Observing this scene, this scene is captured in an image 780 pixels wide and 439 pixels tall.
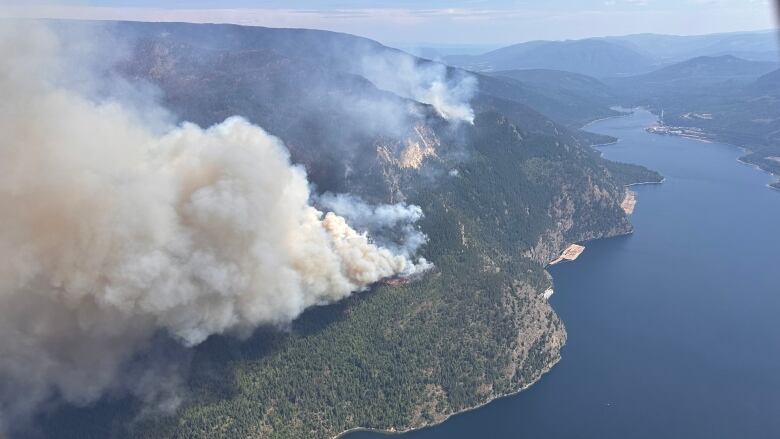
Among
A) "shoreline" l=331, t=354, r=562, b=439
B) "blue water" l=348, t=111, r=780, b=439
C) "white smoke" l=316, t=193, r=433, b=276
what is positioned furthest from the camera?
"white smoke" l=316, t=193, r=433, b=276

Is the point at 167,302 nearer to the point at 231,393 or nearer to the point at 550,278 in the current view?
the point at 231,393

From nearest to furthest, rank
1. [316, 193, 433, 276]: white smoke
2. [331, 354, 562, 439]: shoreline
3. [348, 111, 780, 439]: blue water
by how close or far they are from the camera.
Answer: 1. [331, 354, 562, 439]: shoreline
2. [348, 111, 780, 439]: blue water
3. [316, 193, 433, 276]: white smoke

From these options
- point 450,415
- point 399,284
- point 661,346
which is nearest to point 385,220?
point 399,284

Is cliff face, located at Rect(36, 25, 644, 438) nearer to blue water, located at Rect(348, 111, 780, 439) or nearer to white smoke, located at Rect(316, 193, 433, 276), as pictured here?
white smoke, located at Rect(316, 193, 433, 276)

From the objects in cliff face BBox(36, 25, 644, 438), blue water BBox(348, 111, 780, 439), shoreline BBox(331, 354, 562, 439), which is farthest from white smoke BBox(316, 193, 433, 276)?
blue water BBox(348, 111, 780, 439)

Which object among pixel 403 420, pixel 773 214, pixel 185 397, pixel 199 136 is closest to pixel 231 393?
pixel 185 397

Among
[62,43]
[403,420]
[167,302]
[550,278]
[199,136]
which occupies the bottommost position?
[550,278]

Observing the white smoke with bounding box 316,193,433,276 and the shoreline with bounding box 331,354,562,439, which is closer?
the shoreline with bounding box 331,354,562,439
